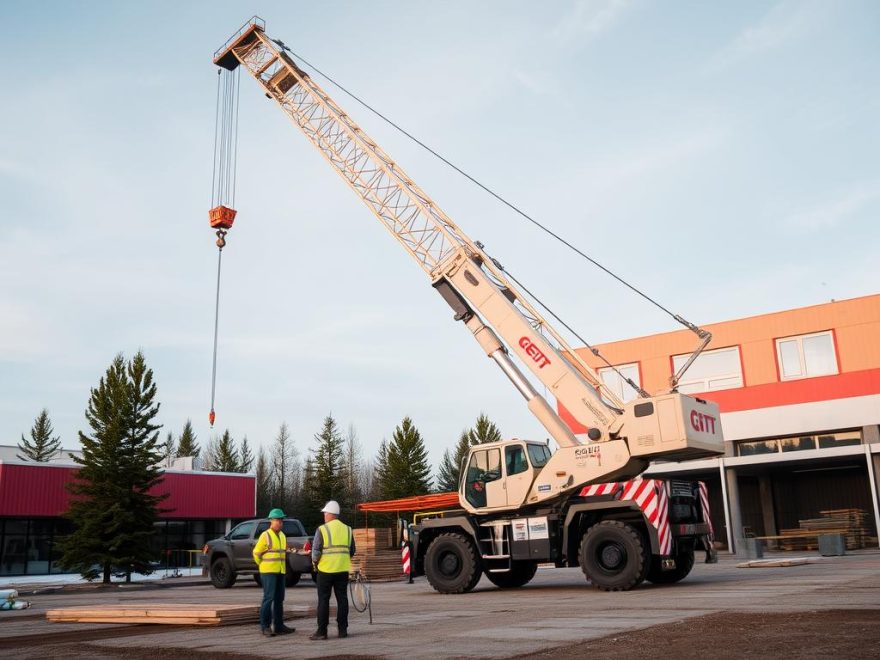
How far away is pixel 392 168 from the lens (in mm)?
25172

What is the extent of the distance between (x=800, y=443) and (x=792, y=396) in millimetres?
1977

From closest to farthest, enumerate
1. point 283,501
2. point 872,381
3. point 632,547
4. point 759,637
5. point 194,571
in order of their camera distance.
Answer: point 759,637 < point 632,547 < point 872,381 < point 194,571 < point 283,501

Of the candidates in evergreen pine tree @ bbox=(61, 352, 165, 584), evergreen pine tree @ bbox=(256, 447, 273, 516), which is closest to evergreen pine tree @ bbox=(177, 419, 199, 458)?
evergreen pine tree @ bbox=(256, 447, 273, 516)

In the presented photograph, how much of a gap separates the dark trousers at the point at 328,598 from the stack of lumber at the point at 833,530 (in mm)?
24494

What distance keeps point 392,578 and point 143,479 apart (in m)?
11.9

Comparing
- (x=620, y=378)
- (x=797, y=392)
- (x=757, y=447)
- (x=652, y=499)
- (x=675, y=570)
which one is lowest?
(x=675, y=570)

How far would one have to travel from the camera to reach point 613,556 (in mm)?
15391

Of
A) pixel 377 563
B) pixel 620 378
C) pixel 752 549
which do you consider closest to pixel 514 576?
pixel 377 563

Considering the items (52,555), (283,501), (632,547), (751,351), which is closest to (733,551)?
(751,351)

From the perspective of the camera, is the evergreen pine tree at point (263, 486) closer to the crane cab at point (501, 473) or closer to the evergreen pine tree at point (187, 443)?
the evergreen pine tree at point (187, 443)

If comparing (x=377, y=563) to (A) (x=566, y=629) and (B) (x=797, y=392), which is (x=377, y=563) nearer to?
(B) (x=797, y=392)

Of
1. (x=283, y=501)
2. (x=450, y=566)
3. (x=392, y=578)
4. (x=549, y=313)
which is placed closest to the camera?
(x=450, y=566)

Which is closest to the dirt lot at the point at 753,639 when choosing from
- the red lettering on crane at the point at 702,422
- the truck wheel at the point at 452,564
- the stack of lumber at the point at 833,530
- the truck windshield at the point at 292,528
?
the red lettering on crane at the point at 702,422

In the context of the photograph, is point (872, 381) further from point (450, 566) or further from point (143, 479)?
point (143, 479)
